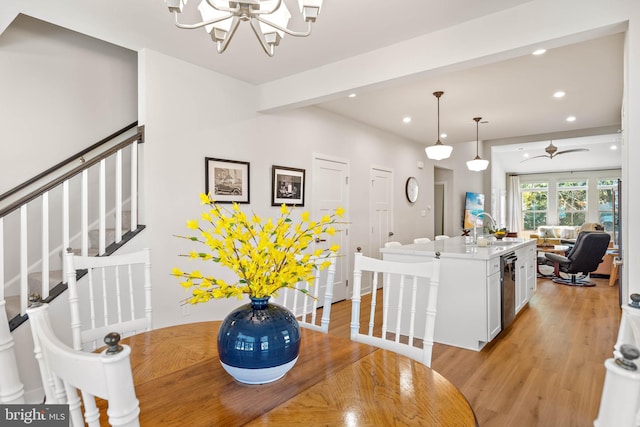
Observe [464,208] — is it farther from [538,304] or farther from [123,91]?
[123,91]

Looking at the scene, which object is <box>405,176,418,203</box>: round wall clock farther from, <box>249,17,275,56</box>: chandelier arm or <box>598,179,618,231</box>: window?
<box>598,179,618,231</box>: window

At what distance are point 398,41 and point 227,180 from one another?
198 centimetres

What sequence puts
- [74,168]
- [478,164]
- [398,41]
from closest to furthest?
[74,168]
[398,41]
[478,164]

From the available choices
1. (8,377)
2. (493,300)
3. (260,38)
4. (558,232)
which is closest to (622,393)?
(8,377)

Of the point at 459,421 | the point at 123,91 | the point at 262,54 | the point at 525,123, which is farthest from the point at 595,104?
the point at 123,91

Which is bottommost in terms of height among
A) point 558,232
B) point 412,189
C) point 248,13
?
point 558,232

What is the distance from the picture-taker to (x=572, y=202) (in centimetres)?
1157

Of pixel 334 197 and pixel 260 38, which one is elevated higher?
pixel 260 38

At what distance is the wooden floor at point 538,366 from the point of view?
2.34 meters

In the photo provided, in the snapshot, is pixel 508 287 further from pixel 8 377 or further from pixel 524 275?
pixel 8 377

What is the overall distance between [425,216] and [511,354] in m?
4.17

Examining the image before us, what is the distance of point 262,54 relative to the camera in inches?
125

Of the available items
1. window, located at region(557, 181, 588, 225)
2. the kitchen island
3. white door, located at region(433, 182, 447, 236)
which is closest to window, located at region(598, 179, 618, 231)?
window, located at region(557, 181, 588, 225)

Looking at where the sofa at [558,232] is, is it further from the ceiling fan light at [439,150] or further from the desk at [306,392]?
the desk at [306,392]
